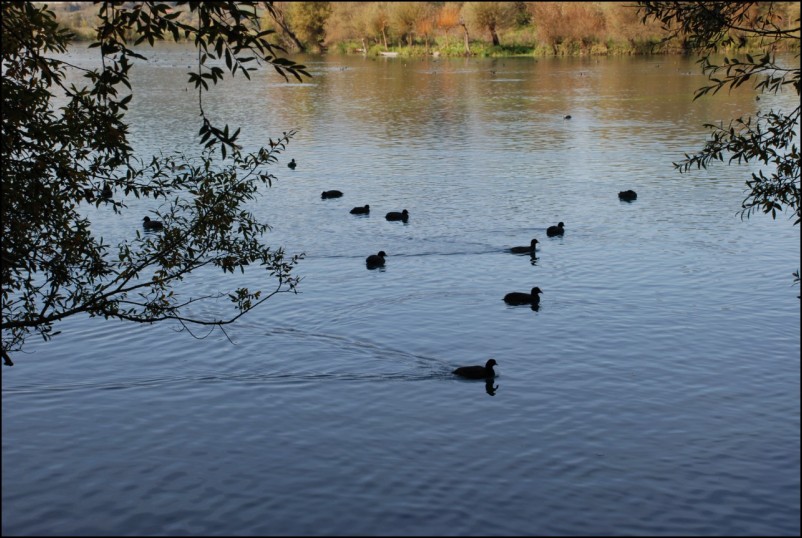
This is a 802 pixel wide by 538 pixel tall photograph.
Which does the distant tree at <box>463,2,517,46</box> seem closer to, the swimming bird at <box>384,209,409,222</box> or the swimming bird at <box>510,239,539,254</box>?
the swimming bird at <box>384,209,409,222</box>

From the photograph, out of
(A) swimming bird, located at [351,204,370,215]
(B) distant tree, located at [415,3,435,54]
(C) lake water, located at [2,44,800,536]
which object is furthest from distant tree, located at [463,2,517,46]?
(A) swimming bird, located at [351,204,370,215]

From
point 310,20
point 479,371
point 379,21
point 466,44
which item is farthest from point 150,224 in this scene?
point 310,20

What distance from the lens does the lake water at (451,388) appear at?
12.9 metres

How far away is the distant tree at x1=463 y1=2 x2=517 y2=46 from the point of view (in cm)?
12294

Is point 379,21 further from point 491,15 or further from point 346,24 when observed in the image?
point 491,15

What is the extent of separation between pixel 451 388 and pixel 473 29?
11548 cm

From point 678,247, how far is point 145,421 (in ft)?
56.0

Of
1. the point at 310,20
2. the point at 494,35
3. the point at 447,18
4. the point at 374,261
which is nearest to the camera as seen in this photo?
the point at 374,261

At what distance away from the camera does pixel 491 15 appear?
12356 cm

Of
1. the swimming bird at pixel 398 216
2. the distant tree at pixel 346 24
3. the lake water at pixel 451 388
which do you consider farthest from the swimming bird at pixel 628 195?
the distant tree at pixel 346 24

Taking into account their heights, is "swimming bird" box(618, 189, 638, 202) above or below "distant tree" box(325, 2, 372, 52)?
below

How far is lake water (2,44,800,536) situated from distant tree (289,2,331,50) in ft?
Answer: 372

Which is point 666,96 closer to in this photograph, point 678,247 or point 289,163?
point 289,163

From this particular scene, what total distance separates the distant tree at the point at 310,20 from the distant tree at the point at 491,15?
1121 inches
